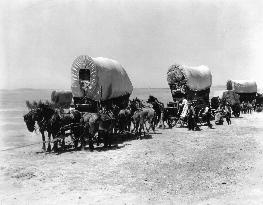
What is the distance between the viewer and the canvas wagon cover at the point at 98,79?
50.1 ft

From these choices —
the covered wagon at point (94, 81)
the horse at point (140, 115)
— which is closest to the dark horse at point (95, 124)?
the covered wagon at point (94, 81)

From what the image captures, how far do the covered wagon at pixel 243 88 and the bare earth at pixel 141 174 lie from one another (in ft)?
68.2

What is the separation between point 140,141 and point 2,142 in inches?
288

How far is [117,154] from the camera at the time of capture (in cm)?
1273

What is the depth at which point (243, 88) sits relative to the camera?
35281 mm

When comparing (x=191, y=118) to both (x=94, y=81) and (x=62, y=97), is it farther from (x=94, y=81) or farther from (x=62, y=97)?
(x=62, y=97)

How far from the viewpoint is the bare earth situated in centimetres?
802

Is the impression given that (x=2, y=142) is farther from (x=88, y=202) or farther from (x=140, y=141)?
(x=88, y=202)

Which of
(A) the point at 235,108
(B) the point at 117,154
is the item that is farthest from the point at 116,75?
(A) the point at 235,108

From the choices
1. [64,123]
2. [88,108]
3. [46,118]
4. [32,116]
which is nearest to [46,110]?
[46,118]

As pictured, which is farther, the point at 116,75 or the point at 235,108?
the point at 235,108

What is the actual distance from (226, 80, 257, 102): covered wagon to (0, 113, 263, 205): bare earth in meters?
20.8

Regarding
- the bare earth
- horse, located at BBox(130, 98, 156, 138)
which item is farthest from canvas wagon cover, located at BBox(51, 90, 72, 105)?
the bare earth

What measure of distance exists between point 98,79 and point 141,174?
632 cm
